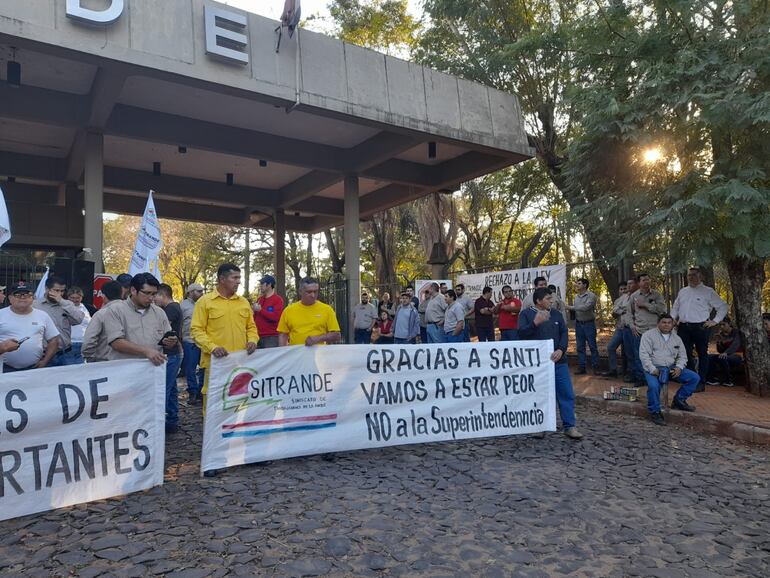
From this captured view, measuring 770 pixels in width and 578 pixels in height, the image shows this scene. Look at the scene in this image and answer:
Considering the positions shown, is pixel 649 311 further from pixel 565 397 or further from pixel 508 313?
pixel 565 397

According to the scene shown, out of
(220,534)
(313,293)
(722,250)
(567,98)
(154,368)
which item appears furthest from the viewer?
(567,98)

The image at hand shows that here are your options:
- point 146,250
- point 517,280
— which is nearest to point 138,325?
point 146,250

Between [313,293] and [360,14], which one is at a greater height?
[360,14]

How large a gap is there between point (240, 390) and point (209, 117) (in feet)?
28.0

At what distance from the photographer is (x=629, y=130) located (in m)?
8.87

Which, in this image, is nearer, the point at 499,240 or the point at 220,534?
the point at 220,534

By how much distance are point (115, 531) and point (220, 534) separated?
744 mm

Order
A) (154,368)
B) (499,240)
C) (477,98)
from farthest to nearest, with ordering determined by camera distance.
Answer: (499,240) < (477,98) < (154,368)

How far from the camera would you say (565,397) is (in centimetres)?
665

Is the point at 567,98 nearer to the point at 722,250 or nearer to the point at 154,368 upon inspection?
the point at 722,250

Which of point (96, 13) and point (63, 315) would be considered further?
point (96, 13)

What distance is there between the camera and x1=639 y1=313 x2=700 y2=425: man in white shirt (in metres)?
7.53

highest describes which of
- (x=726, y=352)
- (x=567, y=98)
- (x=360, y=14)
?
(x=360, y=14)

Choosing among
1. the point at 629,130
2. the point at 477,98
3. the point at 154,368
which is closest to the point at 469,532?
the point at 154,368
